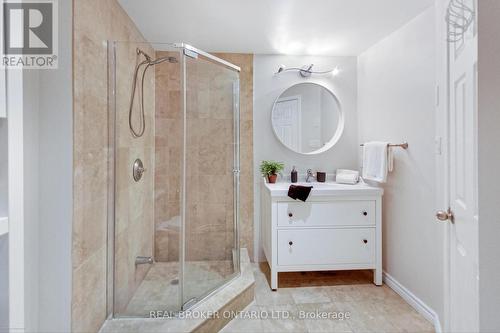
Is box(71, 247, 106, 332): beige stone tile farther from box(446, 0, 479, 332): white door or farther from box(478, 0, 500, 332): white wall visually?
box(446, 0, 479, 332): white door

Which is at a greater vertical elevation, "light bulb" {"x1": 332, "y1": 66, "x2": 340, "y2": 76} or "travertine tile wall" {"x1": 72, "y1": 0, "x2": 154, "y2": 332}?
"light bulb" {"x1": 332, "y1": 66, "x2": 340, "y2": 76}

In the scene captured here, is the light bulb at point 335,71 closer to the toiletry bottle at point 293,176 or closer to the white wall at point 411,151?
the white wall at point 411,151

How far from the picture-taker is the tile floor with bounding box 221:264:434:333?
1774 millimetres

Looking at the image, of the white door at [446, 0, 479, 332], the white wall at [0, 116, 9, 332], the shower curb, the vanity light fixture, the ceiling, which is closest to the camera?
the white wall at [0, 116, 9, 332]

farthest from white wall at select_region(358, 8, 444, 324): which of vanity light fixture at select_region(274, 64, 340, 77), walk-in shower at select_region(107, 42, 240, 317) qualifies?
walk-in shower at select_region(107, 42, 240, 317)

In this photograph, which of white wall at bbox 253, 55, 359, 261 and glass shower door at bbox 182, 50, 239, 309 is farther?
white wall at bbox 253, 55, 359, 261

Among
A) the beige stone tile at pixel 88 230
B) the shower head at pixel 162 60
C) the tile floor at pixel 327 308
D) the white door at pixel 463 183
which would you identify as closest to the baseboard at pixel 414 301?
the tile floor at pixel 327 308

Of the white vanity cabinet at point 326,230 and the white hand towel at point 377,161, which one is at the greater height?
the white hand towel at point 377,161

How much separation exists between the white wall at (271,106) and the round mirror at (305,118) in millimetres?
56

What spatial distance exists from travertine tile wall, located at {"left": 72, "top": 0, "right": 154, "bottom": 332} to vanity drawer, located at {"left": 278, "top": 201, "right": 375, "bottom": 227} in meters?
1.23

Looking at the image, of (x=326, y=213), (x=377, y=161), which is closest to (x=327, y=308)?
(x=326, y=213)

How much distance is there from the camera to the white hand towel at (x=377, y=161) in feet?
7.25

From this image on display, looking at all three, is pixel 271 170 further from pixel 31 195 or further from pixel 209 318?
pixel 31 195

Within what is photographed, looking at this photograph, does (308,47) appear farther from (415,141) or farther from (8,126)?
(8,126)
